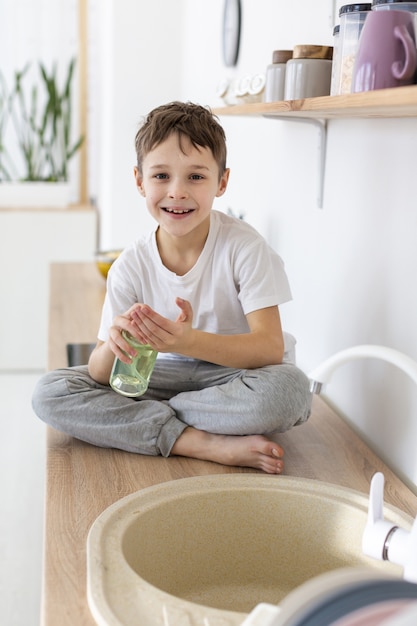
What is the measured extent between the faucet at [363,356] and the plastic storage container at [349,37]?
0.36 metres

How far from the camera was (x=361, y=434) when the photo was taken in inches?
59.7

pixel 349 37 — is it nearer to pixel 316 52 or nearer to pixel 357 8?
pixel 357 8

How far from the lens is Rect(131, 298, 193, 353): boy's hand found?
130cm

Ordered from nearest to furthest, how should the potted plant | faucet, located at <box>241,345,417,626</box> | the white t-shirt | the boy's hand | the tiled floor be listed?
faucet, located at <box>241,345,417,626</box>, the boy's hand, the white t-shirt, the tiled floor, the potted plant

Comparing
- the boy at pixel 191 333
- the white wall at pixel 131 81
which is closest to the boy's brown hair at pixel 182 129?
the boy at pixel 191 333

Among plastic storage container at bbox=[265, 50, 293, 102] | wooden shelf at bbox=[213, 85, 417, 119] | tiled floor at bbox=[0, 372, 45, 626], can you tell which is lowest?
tiled floor at bbox=[0, 372, 45, 626]

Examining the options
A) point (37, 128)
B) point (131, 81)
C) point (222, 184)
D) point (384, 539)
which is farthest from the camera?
point (37, 128)

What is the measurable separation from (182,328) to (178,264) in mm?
292

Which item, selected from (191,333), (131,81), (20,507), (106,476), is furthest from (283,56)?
(131,81)

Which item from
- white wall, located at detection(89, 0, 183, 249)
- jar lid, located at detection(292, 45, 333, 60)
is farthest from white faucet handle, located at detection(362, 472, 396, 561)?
white wall, located at detection(89, 0, 183, 249)

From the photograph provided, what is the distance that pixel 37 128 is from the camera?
3898 millimetres

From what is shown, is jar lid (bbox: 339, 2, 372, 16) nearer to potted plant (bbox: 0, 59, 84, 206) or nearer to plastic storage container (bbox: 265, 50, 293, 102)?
plastic storage container (bbox: 265, 50, 293, 102)

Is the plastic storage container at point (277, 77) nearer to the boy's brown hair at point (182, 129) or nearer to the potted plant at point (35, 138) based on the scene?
the boy's brown hair at point (182, 129)

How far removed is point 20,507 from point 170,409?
105 centimetres
